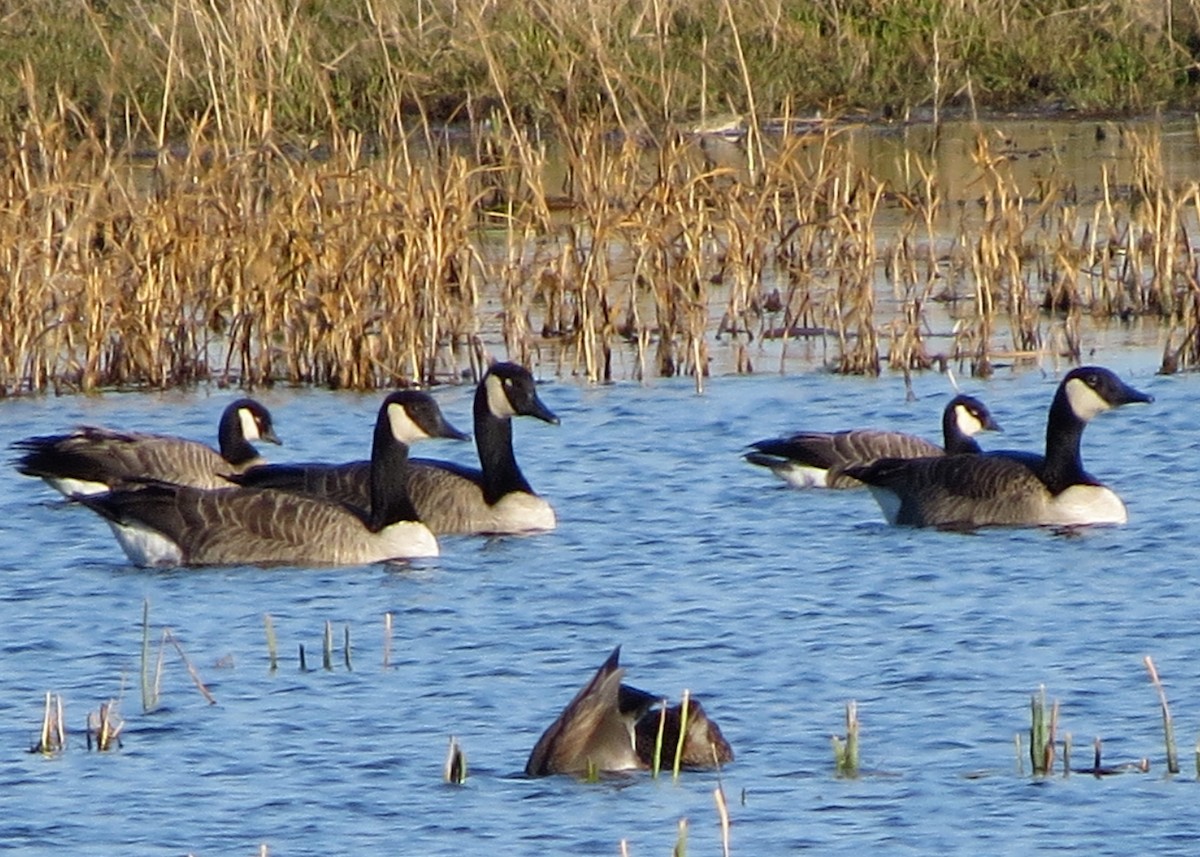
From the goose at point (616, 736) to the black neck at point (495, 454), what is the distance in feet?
15.2

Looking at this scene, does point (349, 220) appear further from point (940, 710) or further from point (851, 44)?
point (851, 44)

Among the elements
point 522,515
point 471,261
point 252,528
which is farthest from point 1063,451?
point 471,261

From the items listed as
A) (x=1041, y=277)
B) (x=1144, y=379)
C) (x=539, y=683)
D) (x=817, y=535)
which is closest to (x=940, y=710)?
(x=539, y=683)

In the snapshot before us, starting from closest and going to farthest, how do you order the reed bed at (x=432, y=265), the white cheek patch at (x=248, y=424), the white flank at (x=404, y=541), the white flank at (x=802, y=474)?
the white flank at (x=404, y=541)
the white flank at (x=802, y=474)
the white cheek patch at (x=248, y=424)
the reed bed at (x=432, y=265)

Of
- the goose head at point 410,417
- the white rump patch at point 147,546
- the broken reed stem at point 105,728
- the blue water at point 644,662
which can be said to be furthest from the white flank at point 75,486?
the broken reed stem at point 105,728

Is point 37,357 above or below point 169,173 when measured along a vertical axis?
below

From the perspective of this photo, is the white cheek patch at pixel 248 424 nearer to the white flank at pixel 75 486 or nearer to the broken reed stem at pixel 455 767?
the white flank at pixel 75 486

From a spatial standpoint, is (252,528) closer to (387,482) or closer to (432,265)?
(387,482)

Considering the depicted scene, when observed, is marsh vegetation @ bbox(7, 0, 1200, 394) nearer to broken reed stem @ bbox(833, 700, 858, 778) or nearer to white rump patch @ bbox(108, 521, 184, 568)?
white rump patch @ bbox(108, 521, 184, 568)

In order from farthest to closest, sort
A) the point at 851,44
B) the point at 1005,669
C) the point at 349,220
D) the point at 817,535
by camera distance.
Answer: the point at 851,44 < the point at 349,220 < the point at 817,535 < the point at 1005,669

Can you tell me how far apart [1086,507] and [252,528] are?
385 cm

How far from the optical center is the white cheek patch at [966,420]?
12.8m

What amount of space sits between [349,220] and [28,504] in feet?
8.21

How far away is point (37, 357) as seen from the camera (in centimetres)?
1454
